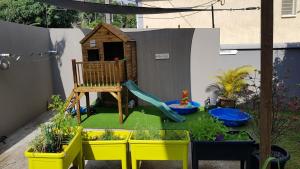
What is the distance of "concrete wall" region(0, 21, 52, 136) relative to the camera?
6039mm

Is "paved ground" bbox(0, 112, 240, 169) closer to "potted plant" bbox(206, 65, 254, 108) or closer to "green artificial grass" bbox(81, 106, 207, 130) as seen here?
"green artificial grass" bbox(81, 106, 207, 130)

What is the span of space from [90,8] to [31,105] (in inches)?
126

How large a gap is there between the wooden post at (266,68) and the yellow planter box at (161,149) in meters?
1.18

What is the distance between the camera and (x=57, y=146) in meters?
3.47

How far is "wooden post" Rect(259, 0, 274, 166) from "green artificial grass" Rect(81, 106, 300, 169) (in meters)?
2.86

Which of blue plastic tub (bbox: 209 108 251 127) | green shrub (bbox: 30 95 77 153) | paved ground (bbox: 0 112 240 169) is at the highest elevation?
green shrub (bbox: 30 95 77 153)

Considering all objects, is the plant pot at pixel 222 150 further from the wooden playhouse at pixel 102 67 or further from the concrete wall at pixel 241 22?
the concrete wall at pixel 241 22

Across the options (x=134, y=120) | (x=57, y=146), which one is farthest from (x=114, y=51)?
(x=57, y=146)

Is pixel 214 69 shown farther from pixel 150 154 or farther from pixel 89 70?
pixel 150 154

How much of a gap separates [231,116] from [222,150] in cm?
359

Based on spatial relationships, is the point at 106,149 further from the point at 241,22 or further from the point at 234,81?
the point at 241,22

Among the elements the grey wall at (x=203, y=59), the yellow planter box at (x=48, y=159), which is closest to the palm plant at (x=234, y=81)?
the grey wall at (x=203, y=59)

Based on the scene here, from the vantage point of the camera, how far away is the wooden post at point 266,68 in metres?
2.49

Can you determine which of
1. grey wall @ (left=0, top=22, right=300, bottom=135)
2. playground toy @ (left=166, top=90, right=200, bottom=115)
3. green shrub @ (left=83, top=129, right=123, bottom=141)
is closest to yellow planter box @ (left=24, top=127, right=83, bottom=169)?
green shrub @ (left=83, top=129, right=123, bottom=141)
